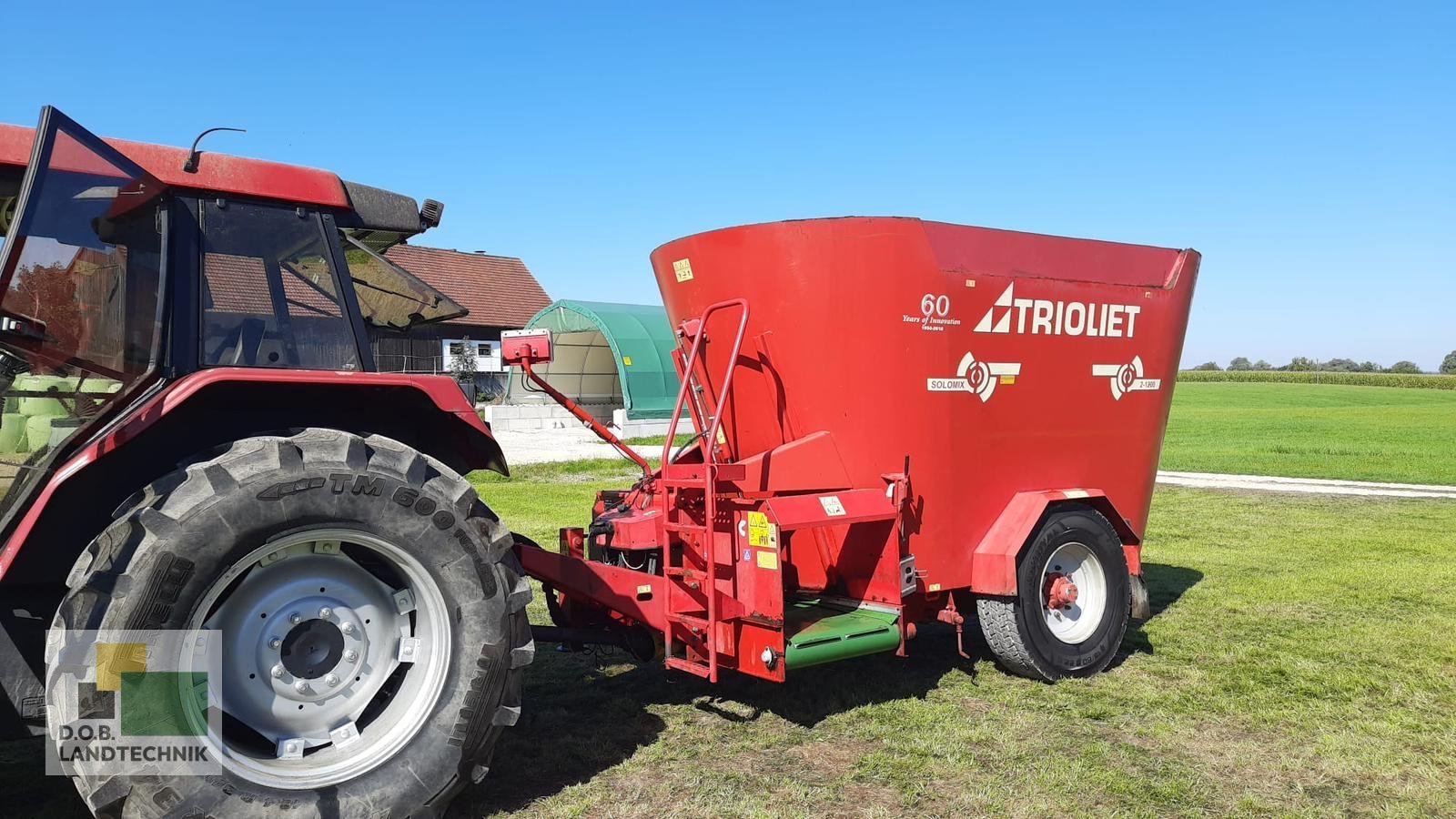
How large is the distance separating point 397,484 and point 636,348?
63.9 ft

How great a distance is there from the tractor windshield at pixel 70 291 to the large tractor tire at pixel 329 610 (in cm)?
51

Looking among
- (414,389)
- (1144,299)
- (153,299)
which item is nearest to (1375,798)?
(1144,299)

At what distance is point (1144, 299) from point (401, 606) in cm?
436

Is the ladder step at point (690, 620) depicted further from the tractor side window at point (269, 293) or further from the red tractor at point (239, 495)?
the tractor side window at point (269, 293)

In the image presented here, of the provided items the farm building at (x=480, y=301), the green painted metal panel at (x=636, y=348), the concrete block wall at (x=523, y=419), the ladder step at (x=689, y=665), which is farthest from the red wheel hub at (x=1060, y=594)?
the farm building at (x=480, y=301)

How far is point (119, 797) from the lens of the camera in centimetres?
278

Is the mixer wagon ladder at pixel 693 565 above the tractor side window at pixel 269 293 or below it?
below

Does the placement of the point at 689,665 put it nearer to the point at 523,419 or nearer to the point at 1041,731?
the point at 1041,731

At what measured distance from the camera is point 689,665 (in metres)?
4.37

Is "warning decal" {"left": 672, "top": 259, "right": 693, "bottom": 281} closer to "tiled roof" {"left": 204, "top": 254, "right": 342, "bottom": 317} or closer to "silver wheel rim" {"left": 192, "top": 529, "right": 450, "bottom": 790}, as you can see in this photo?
"tiled roof" {"left": 204, "top": 254, "right": 342, "bottom": 317}

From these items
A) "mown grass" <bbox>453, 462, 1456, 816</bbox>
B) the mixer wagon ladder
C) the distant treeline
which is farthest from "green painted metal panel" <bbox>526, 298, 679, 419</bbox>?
the distant treeline

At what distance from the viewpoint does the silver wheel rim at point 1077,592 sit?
17.7 feet

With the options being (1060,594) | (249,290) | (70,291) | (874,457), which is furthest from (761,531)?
(70,291)

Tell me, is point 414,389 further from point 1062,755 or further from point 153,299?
point 1062,755
